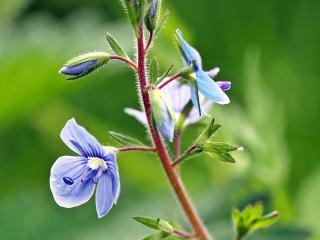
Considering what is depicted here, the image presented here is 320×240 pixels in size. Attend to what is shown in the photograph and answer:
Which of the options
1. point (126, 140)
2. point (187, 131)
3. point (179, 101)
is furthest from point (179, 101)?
point (187, 131)

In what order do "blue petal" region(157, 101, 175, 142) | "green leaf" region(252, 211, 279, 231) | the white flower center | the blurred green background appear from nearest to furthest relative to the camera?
"blue petal" region(157, 101, 175, 142) < the white flower center < "green leaf" region(252, 211, 279, 231) < the blurred green background

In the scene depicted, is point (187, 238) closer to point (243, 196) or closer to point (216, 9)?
point (243, 196)

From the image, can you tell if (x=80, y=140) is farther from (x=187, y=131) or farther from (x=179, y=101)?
(x=187, y=131)

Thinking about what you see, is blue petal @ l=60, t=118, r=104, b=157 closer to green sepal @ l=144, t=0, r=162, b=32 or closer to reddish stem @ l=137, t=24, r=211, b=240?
reddish stem @ l=137, t=24, r=211, b=240

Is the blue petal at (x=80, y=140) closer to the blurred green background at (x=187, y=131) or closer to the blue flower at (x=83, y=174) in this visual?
the blue flower at (x=83, y=174)

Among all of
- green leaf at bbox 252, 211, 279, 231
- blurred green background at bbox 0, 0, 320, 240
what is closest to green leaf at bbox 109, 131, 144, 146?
green leaf at bbox 252, 211, 279, 231

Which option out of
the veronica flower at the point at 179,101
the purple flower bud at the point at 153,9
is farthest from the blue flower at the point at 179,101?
the purple flower bud at the point at 153,9
